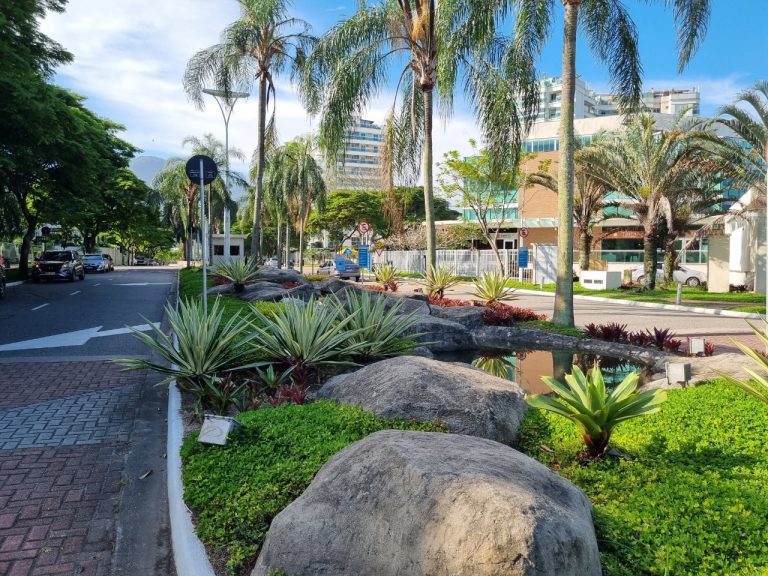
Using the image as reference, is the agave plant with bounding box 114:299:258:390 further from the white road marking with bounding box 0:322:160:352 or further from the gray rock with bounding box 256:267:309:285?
the gray rock with bounding box 256:267:309:285

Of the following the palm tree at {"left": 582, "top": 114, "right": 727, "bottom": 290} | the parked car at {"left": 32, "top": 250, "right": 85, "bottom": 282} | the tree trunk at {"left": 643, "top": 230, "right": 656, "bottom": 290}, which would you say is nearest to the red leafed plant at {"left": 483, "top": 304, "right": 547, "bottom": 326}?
the palm tree at {"left": 582, "top": 114, "right": 727, "bottom": 290}

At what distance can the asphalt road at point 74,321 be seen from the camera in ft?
34.0

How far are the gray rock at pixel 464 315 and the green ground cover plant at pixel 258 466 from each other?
8.01 metres

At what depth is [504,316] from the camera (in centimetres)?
1332

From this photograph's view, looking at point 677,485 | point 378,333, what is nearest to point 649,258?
point 378,333

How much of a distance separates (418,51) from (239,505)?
48.1 feet

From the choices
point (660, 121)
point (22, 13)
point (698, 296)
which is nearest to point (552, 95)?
point (660, 121)

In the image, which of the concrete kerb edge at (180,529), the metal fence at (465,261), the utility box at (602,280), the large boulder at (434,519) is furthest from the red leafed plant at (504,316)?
the metal fence at (465,261)

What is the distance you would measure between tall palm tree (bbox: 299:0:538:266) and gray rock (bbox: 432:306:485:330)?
3553mm

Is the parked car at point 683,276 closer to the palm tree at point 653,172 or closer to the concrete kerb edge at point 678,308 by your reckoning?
the palm tree at point 653,172

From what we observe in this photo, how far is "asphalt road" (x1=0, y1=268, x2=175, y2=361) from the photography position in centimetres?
1037

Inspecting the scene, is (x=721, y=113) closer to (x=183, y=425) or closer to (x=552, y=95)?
(x=183, y=425)

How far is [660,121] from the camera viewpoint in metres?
58.1

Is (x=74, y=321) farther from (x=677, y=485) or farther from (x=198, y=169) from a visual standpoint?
(x=677, y=485)
